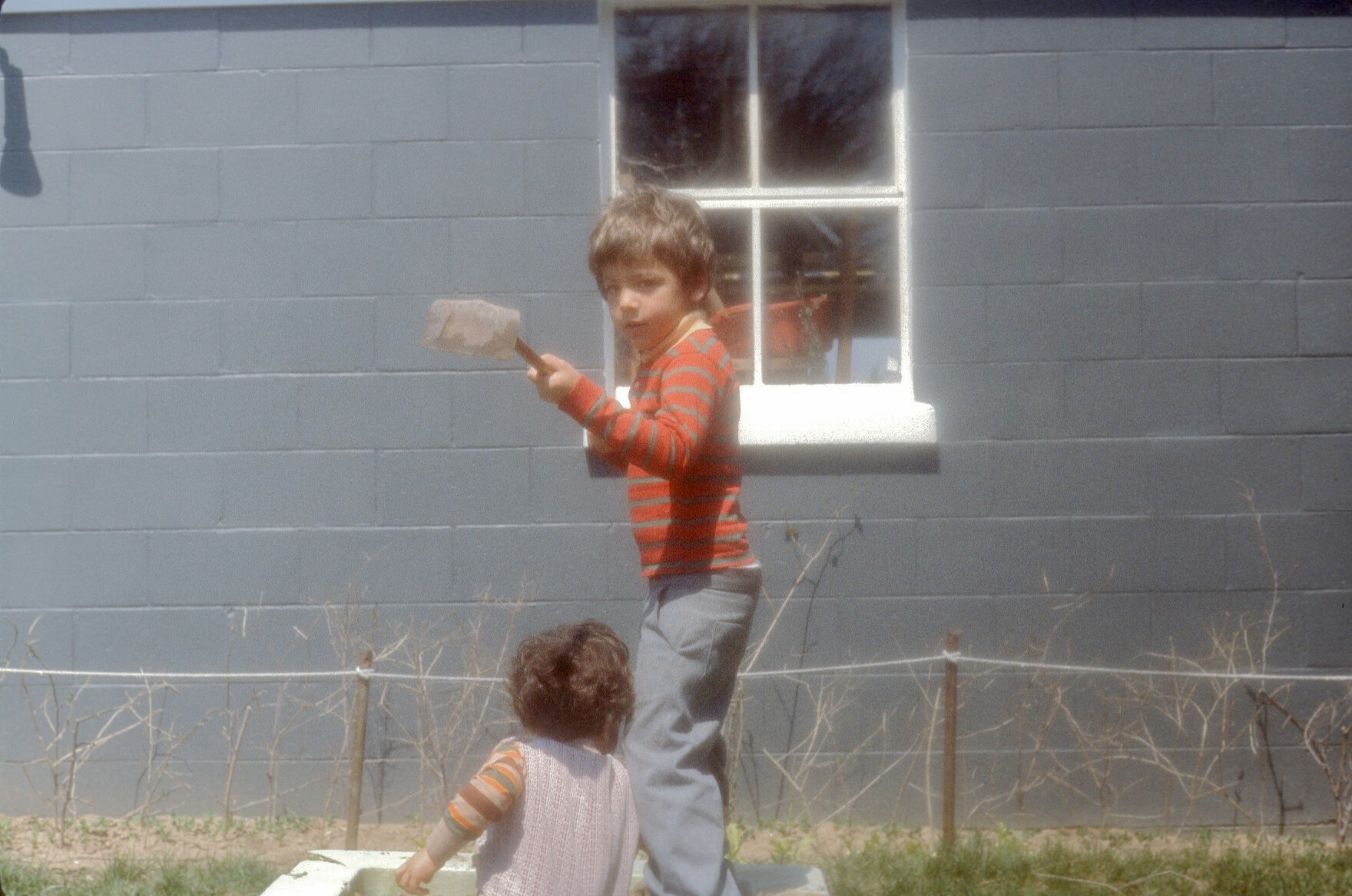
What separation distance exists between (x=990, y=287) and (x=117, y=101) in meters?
3.11

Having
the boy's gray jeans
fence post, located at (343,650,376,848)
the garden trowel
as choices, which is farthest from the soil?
the garden trowel

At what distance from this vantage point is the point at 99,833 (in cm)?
429

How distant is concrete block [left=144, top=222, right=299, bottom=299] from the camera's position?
4426 millimetres

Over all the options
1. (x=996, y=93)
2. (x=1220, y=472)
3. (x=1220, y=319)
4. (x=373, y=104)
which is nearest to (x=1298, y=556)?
(x=1220, y=472)

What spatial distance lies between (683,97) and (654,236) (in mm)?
2292

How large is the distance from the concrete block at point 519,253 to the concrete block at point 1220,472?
209 cm

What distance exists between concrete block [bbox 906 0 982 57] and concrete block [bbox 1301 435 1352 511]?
71.2 inches

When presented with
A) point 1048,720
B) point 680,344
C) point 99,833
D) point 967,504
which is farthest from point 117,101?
point 1048,720

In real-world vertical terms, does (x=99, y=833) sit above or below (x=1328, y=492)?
below

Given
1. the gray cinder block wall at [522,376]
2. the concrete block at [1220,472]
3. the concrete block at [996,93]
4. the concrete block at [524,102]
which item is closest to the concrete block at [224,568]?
the gray cinder block wall at [522,376]

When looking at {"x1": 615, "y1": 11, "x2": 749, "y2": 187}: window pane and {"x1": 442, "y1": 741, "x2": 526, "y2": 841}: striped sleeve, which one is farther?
{"x1": 615, "y1": 11, "x2": 749, "y2": 187}: window pane

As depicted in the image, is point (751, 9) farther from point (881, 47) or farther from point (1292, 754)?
point (1292, 754)

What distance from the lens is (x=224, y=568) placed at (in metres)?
4.43

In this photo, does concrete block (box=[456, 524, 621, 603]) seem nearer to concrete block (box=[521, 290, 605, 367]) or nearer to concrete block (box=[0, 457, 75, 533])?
concrete block (box=[521, 290, 605, 367])
